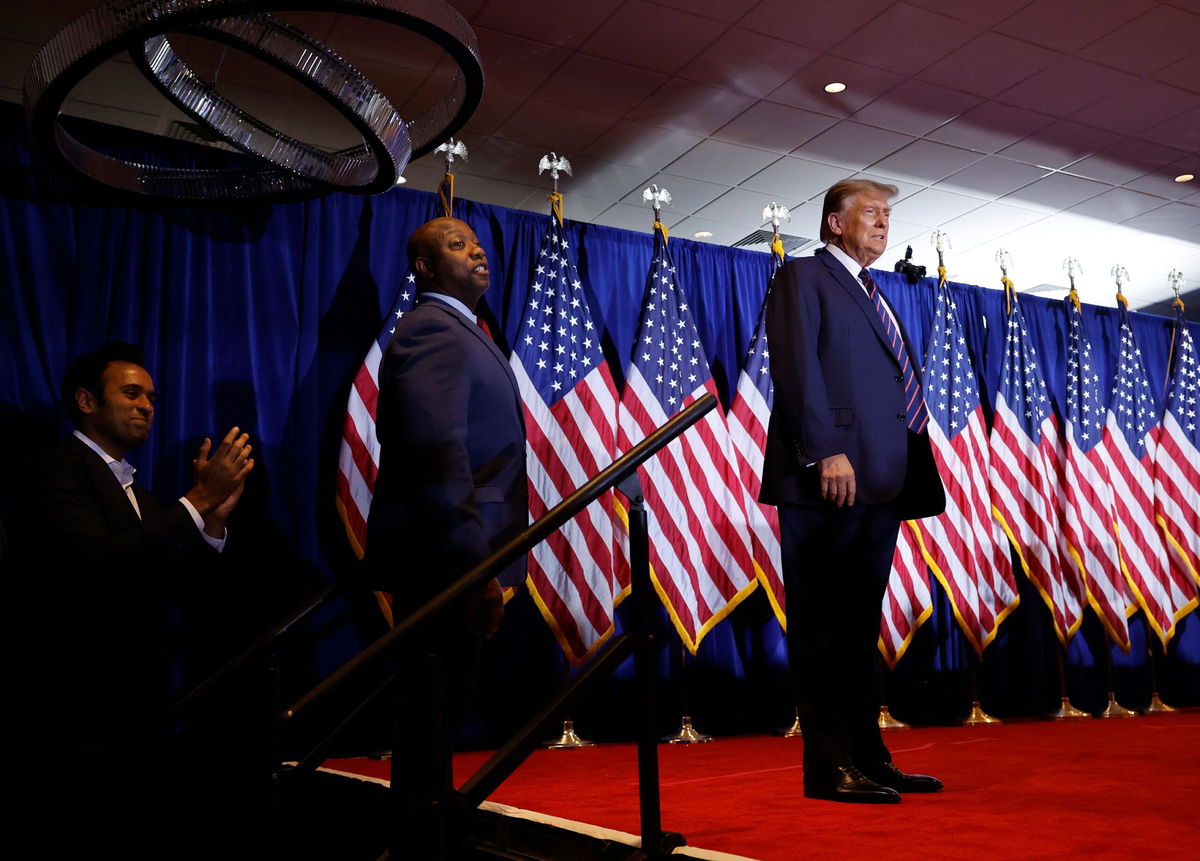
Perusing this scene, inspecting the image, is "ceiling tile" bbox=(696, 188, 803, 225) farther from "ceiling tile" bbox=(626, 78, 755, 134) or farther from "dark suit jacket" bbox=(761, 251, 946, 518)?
"dark suit jacket" bbox=(761, 251, 946, 518)

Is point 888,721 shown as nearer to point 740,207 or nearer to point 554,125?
point 740,207

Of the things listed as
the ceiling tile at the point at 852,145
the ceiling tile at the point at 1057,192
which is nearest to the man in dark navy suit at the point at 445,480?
the ceiling tile at the point at 852,145

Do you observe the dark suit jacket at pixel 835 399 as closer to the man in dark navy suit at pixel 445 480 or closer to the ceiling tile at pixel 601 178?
the man in dark navy suit at pixel 445 480

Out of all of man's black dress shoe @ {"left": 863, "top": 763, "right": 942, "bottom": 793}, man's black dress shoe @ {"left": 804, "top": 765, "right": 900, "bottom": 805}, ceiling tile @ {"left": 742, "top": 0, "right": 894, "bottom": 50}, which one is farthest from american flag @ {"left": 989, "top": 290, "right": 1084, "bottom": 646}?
man's black dress shoe @ {"left": 804, "top": 765, "right": 900, "bottom": 805}

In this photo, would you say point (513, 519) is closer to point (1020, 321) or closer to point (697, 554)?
point (697, 554)

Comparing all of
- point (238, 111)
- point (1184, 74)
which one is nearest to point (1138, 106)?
point (1184, 74)

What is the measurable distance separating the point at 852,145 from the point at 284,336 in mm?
3314

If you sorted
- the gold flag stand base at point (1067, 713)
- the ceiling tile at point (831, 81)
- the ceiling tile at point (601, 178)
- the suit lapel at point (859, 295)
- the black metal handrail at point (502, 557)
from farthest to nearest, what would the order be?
1. the ceiling tile at point (601, 178)
2. the gold flag stand base at point (1067, 713)
3. the ceiling tile at point (831, 81)
4. the suit lapel at point (859, 295)
5. the black metal handrail at point (502, 557)

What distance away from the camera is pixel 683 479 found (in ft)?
15.2

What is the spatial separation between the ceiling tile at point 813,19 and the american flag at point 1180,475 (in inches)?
131

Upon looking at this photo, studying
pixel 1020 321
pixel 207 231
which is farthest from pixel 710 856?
pixel 1020 321

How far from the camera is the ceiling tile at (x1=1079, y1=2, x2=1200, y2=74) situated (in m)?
4.38

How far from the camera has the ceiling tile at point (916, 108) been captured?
4973 millimetres

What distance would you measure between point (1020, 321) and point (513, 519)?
468 cm
